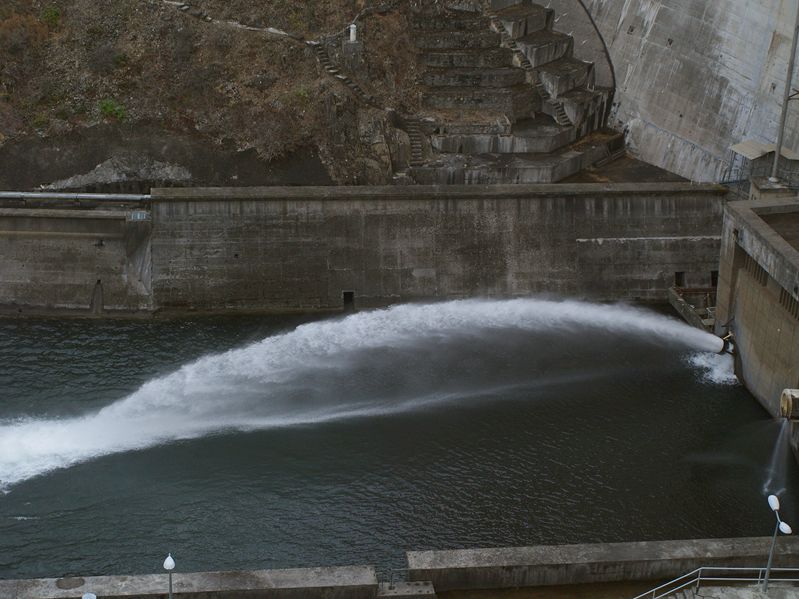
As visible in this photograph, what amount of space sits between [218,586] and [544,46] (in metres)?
36.3

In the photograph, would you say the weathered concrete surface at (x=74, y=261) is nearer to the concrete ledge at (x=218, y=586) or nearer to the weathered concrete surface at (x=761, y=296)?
the concrete ledge at (x=218, y=586)

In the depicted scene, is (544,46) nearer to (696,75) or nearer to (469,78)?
(469,78)

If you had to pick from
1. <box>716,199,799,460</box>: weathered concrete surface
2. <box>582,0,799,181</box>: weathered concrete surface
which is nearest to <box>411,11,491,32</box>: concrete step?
<box>582,0,799,181</box>: weathered concrete surface

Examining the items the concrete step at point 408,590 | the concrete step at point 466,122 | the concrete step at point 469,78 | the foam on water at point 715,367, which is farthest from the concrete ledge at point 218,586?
the concrete step at point 469,78

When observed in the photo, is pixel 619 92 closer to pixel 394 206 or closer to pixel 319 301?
pixel 394 206

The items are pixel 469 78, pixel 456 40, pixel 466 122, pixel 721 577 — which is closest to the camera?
pixel 721 577

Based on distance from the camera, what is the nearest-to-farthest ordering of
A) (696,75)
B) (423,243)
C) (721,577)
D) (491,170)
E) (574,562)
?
(574,562), (721,577), (423,243), (491,170), (696,75)

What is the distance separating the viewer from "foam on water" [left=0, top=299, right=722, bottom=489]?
39812 mm

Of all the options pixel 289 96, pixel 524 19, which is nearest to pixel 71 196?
pixel 289 96

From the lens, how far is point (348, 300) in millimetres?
52156

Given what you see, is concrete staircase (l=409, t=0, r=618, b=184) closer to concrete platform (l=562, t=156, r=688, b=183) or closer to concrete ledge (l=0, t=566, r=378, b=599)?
concrete platform (l=562, t=156, r=688, b=183)

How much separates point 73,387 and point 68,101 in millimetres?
19055

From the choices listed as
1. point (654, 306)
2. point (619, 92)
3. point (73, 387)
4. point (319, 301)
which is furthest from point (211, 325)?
point (619, 92)

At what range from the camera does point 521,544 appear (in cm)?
3481
